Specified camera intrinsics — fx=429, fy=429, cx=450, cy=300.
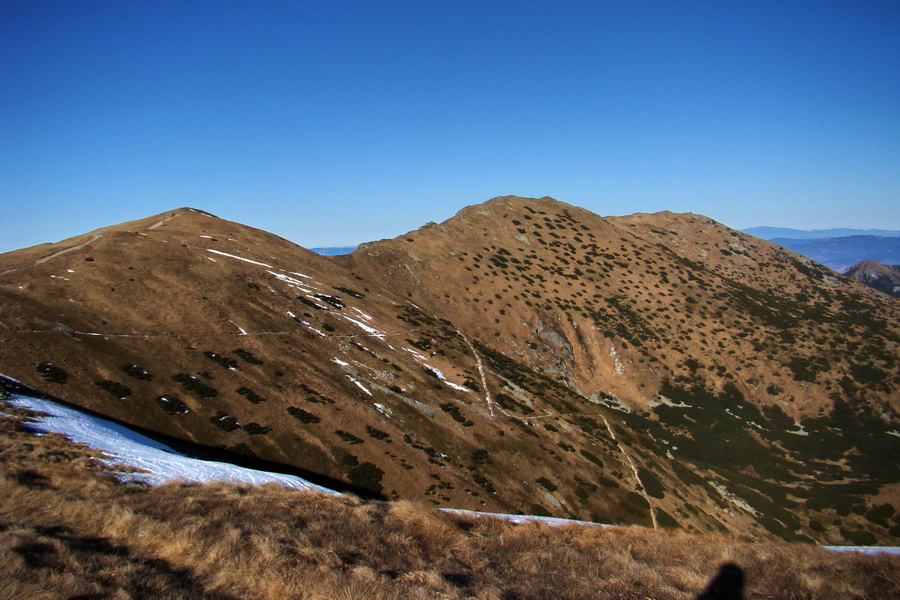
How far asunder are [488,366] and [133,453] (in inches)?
2400

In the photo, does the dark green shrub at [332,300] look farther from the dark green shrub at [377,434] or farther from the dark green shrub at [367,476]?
the dark green shrub at [367,476]

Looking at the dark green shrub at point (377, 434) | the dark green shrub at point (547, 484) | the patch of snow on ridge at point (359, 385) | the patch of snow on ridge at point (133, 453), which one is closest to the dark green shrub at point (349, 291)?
the patch of snow on ridge at point (359, 385)

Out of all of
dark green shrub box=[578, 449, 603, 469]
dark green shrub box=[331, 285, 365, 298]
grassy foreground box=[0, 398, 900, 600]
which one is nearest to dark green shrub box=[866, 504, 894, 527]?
dark green shrub box=[578, 449, 603, 469]

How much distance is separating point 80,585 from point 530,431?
55089 mm

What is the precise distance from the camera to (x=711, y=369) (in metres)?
107

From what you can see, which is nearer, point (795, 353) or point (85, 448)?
point (85, 448)

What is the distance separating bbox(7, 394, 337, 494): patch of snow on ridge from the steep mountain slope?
268 inches

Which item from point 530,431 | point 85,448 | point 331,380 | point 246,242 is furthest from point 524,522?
point 246,242

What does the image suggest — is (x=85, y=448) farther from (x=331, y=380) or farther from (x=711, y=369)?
(x=711, y=369)

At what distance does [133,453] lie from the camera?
73.1 feet

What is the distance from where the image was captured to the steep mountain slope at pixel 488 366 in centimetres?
4006

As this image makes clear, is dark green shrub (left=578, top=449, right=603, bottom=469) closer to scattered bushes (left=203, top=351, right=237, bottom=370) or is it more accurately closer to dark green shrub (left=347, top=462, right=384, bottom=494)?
dark green shrub (left=347, top=462, right=384, bottom=494)

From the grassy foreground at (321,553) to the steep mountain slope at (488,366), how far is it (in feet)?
71.8

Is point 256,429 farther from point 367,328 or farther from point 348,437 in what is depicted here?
point 367,328
